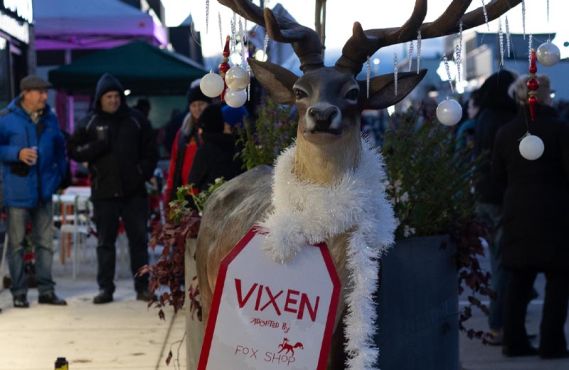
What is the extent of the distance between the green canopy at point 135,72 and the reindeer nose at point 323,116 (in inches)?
426

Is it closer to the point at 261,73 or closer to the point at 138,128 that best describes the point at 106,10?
the point at 138,128

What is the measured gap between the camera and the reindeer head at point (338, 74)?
15.7 ft

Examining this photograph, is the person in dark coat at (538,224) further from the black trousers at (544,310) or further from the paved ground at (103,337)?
the paved ground at (103,337)

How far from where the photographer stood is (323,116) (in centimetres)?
467

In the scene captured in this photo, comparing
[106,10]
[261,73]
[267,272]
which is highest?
[106,10]

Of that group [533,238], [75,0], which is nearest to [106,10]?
[75,0]

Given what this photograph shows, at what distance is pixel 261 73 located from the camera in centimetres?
538

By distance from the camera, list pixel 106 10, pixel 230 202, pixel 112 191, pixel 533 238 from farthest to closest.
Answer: pixel 106 10
pixel 112 191
pixel 533 238
pixel 230 202

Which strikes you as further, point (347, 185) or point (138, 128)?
point (138, 128)

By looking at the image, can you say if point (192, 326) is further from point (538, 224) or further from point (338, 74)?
point (538, 224)

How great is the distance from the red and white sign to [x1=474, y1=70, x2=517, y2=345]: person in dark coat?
4.22 meters

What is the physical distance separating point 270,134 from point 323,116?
2.27 m

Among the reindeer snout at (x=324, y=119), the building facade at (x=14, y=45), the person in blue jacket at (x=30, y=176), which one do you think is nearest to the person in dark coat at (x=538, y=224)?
the reindeer snout at (x=324, y=119)

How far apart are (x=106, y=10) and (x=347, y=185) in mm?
15174
